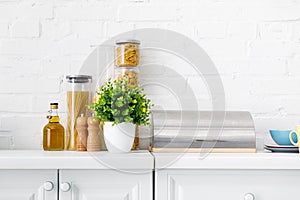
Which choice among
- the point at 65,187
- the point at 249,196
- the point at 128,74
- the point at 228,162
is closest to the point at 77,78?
the point at 128,74

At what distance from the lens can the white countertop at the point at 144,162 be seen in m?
1.68

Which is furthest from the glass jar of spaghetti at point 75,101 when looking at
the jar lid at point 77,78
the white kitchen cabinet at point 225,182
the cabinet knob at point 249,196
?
the cabinet knob at point 249,196

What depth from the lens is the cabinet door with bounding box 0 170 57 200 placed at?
1.71m

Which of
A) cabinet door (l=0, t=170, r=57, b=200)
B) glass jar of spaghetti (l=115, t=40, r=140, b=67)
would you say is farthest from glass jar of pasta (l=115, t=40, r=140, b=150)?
cabinet door (l=0, t=170, r=57, b=200)

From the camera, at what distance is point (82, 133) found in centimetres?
190

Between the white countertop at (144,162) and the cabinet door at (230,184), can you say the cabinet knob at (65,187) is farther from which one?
the cabinet door at (230,184)

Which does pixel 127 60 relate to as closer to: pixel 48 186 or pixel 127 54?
pixel 127 54

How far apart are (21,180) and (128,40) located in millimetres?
672

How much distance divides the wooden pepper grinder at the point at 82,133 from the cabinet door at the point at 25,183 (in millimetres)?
206

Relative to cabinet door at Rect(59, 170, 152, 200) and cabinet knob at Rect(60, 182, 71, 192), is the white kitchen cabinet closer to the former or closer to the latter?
cabinet door at Rect(59, 170, 152, 200)

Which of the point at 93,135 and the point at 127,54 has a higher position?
the point at 127,54

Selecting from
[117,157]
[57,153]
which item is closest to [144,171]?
[117,157]

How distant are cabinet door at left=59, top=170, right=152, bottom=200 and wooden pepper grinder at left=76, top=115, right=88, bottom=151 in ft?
0.65

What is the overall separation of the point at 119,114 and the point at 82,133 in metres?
0.20
